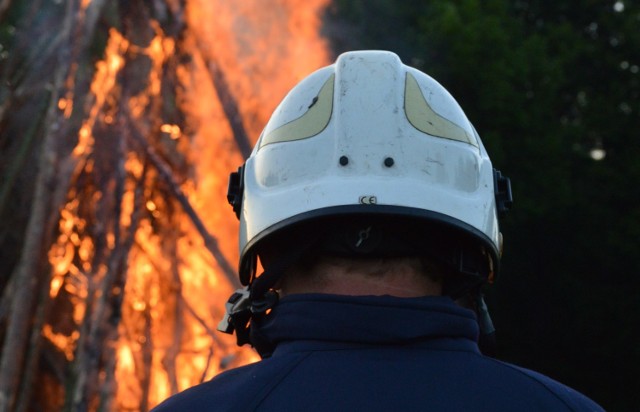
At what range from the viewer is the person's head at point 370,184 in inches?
78.7

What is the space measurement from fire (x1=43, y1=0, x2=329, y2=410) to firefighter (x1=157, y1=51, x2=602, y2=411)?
5852mm

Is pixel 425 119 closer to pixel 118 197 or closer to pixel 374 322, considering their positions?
pixel 374 322

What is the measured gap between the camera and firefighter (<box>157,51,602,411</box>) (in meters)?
1.69

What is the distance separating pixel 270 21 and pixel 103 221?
2.92 meters

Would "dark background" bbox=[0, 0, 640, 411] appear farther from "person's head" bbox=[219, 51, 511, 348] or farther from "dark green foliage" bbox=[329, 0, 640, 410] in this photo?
"person's head" bbox=[219, 51, 511, 348]

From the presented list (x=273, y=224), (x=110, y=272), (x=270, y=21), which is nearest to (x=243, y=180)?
(x=273, y=224)

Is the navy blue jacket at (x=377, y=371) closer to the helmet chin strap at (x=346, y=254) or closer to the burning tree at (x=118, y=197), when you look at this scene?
the helmet chin strap at (x=346, y=254)

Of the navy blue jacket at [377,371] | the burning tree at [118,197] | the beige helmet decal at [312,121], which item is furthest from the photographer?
the burning tree at [118,197]

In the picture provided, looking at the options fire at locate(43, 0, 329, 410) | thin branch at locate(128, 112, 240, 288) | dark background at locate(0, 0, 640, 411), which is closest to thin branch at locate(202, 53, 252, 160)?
fire at locate(43, 0, 329, 410)

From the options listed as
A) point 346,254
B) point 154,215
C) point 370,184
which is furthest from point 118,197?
point 346,254

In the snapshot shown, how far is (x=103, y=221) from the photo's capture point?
332 inches

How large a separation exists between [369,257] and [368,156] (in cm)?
36

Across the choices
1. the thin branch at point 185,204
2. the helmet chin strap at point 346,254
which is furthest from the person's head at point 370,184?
the thin branch at point 185,204

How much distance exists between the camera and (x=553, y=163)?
17.3 metres
